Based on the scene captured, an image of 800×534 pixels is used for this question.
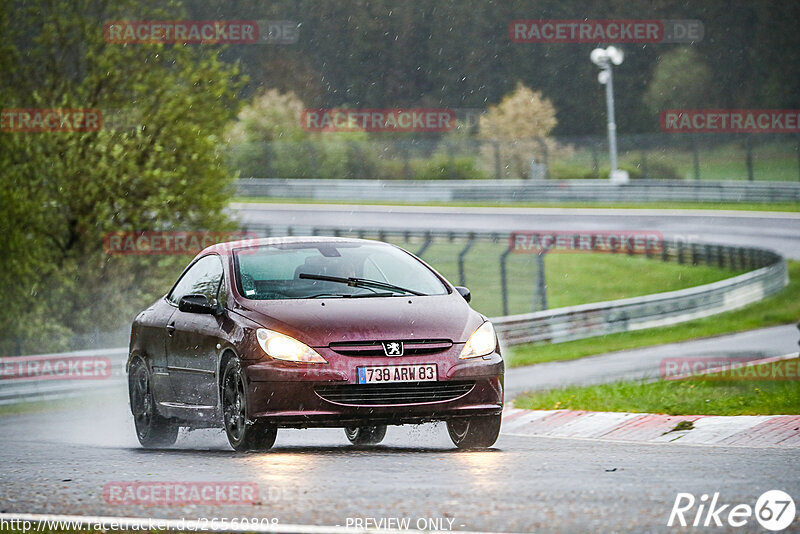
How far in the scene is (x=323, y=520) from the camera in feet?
20.1

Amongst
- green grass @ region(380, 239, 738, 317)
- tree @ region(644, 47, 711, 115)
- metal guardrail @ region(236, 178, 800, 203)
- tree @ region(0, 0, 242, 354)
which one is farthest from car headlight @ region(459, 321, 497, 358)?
tree @ region(644, 47, 711, 115)

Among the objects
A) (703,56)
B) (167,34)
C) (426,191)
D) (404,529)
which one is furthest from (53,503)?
(703,56)

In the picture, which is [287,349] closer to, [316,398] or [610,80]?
[316,398]

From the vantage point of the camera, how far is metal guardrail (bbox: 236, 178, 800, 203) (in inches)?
2067

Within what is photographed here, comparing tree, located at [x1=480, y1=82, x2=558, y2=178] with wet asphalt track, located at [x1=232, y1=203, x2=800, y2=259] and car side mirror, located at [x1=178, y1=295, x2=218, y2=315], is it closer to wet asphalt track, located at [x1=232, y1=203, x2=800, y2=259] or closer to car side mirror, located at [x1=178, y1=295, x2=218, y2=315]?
wet asphalt track, located at [x1=232, y1=203, x2=800, y2=259]

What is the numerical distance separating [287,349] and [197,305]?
1.16 m

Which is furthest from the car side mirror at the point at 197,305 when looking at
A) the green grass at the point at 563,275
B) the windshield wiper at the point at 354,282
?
the green grass at the point at 563,275

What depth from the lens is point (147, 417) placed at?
11.1 m

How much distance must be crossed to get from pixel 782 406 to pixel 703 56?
6754cm

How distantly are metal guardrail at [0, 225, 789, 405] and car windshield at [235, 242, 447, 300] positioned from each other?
1251 centimetres

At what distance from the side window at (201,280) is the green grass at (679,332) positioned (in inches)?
593

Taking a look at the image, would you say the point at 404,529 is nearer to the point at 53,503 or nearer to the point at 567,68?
the point at 53,503

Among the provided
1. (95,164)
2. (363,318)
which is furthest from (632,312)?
(363,318)

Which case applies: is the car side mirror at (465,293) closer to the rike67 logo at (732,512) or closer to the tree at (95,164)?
the rike67 logo at (732,512)
